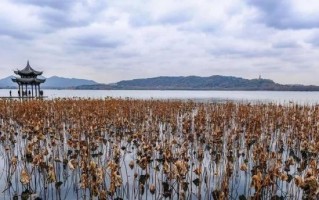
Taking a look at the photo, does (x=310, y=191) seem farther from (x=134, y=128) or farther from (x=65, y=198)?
(x=134, y=128)

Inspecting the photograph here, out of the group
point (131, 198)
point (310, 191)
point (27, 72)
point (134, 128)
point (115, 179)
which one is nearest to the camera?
point (310, 191)

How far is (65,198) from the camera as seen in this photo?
5.97 m

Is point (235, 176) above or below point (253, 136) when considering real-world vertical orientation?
below

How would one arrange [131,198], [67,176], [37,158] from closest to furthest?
[37,158] < [131,198] < [67,176]

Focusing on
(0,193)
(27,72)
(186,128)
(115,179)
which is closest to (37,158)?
(115,179)

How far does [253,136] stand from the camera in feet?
29.4

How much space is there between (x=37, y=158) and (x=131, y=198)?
1986 mm

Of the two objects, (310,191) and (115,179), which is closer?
(310,191)

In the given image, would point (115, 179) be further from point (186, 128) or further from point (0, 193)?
point (186, 128)

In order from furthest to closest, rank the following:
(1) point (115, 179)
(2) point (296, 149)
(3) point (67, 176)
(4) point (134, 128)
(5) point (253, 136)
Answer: (4) point (134, 128)
(2) point (296, 149)
(5) point (253, 136)
(3) point (67, 176)
(1) point (115, 179)

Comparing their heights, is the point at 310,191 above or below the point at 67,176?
above

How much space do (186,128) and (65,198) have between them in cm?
409

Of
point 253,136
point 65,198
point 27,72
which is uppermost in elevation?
point 27,72

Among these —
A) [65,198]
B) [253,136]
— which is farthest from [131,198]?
[253,136]
